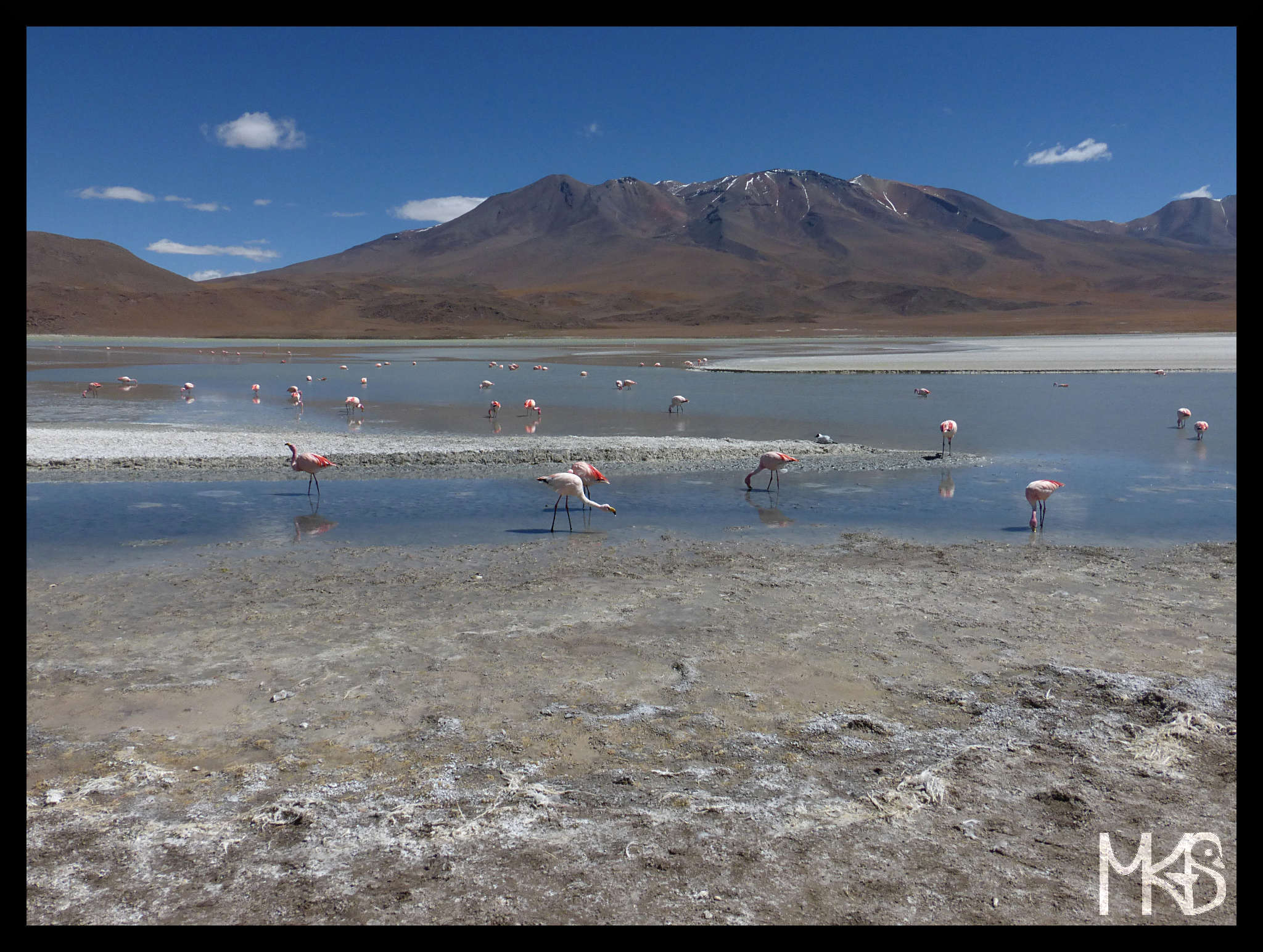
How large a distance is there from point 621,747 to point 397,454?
37.0 feet

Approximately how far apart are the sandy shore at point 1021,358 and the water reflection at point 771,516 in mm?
23962

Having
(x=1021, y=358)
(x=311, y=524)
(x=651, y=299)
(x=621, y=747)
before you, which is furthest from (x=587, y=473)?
(x=651, y=299)

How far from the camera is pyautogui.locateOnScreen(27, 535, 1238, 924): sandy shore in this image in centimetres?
350

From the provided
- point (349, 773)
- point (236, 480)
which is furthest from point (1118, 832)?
point (236, 480)

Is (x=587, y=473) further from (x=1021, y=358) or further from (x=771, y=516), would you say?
(x=1021, y=358)

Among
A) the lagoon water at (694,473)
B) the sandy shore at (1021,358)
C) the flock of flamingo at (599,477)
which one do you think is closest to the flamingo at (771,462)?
the flock of flamingo at (599,477)

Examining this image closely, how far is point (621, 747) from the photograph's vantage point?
4766 mm

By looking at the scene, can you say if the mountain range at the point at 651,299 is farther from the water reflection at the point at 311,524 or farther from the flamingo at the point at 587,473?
the water reflection at the point at 311,524

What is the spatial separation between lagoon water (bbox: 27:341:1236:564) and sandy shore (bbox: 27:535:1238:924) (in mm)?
2292

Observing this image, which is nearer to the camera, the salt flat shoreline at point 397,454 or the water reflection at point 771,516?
the water reflection at point 771,516

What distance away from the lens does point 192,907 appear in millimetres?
3361

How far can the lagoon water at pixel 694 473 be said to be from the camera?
10.5m

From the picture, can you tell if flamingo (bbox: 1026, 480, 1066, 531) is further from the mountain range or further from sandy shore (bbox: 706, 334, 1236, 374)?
the mountain range
